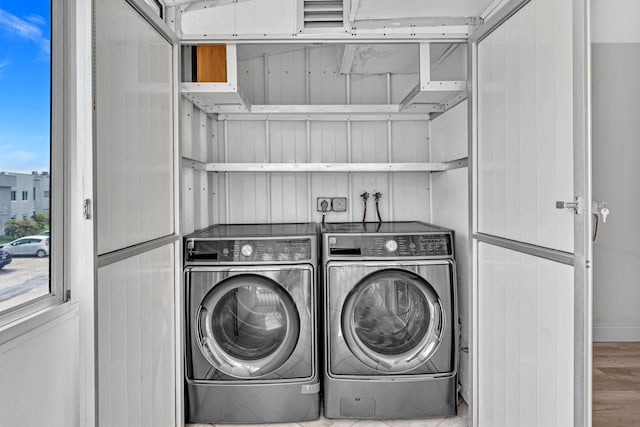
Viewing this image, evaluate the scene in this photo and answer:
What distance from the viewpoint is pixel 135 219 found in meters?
1.72

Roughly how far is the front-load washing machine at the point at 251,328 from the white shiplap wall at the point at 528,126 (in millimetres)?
989

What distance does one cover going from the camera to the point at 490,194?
6.61ft

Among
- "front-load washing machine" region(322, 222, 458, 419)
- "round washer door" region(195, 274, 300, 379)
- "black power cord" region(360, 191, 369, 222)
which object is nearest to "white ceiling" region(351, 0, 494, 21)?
"front-load washing machine" region(322, 222, 458, 419)

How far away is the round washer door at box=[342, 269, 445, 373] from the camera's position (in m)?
2.36

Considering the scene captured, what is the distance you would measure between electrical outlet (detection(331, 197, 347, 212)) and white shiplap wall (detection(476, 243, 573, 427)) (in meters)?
1.18

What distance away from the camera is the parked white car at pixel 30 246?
4.19ft

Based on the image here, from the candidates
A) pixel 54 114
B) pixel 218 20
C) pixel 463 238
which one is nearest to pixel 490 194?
pixel 463 238

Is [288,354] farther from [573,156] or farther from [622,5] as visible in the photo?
[622,5]

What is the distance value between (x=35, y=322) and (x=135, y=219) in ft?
1.77

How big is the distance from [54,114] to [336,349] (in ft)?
5.52

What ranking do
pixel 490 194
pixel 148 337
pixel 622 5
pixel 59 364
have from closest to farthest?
pixel 59 364, pixel 148 337, pixel 490 194, pixel 622 5

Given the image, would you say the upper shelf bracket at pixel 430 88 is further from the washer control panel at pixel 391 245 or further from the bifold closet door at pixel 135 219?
the bifold closet door at pixel 135 219

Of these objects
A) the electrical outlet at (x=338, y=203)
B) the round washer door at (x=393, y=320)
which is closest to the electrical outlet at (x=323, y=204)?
the electrical outlet at (x=338, y=203)

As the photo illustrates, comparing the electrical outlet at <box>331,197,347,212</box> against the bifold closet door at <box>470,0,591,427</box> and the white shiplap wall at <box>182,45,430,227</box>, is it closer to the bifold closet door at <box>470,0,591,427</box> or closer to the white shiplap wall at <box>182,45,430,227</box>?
the white shiplap wall at <box>182,45,430,227</box>
